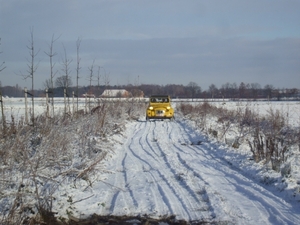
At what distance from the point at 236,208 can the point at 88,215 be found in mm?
2555

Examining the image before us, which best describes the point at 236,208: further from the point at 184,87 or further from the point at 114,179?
the point at 184,87

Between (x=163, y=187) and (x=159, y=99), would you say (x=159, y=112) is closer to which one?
(x=159, y=99)

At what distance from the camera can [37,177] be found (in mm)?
6934

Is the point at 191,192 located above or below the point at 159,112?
below

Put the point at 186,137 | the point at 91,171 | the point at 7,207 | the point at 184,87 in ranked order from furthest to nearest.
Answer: the point at 184,87 < the point at 186,137 < the point at 91,171 < the point at 7,207

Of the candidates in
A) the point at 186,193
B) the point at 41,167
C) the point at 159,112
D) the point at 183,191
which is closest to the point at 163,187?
the point at 183,191

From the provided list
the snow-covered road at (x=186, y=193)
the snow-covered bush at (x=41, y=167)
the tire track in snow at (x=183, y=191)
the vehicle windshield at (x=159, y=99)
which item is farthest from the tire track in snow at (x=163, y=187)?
the vehicle windshield at (x=159, y=99)

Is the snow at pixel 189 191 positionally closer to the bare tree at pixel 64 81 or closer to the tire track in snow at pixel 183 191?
the tire track in snow at pixel 183 191

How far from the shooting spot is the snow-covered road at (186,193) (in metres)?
5.98

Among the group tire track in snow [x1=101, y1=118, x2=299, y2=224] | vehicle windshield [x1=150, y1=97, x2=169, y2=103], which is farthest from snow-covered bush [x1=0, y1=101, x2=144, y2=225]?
vehicle windshield [x1=150, y1=97, x2=169, y2=103]

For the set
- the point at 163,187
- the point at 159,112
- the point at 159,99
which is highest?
the point at 159,99

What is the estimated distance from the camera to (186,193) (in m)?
7.25

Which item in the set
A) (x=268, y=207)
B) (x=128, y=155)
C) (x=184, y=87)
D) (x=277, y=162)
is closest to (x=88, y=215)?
(x=268, y=207)

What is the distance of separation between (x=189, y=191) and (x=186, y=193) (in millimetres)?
164
